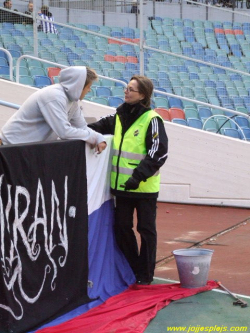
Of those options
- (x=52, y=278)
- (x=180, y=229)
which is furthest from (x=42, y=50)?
(x=52, y=278)

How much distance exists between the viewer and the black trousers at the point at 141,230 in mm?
6070

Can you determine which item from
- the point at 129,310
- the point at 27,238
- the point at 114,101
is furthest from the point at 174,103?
the point at 27,238

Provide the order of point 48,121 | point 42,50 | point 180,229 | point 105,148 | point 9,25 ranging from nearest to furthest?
point 48,121, point 105,148, point 180,229, point 42,50, point 9,25

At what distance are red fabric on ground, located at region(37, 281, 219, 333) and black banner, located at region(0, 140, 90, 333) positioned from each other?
174 mm

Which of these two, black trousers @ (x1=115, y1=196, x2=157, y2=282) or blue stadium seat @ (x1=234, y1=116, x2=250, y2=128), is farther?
blue stadium seat @ (x1=234, y1=116, x2=250, y2=128)

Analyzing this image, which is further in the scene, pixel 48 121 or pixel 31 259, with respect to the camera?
pixel 48 121

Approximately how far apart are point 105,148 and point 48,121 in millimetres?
771

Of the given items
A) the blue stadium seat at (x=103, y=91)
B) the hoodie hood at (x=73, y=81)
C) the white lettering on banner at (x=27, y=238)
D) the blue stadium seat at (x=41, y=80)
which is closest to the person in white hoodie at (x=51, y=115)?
the hoodie hood at (x=73, y=81)

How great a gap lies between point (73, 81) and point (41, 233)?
1.25 metres

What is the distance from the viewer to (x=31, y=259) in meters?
4.91

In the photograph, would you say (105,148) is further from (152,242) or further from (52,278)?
(52,278)

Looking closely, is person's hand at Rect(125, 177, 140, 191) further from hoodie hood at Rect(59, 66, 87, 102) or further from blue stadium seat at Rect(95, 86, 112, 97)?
blue stadium seat at Rect(95, 86, 112, 97)

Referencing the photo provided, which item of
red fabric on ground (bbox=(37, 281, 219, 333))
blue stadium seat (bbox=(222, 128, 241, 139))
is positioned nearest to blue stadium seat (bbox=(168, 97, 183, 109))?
blue stadium seat (bbox=(222, 128, 241, 139))

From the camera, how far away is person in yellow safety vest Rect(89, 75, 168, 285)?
5953mm
